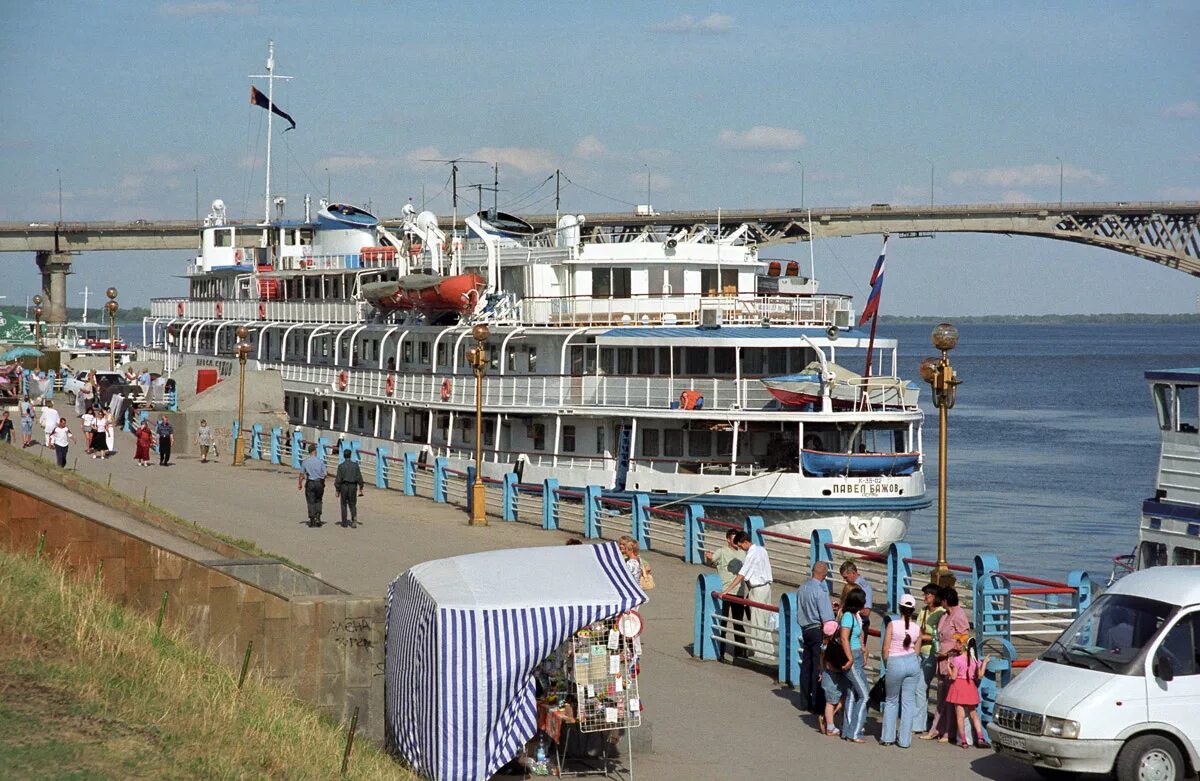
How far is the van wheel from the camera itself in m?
11.0

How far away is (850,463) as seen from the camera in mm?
29203

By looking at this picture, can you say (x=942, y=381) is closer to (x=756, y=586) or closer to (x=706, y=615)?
(x=756, y=586)

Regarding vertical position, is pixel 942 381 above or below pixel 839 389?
above

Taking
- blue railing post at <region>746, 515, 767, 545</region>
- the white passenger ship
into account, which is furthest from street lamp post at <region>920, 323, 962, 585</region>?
the white passenger ship

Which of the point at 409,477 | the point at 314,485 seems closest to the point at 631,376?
the point at 409,477

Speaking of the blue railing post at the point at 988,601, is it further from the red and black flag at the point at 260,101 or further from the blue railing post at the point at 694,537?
the red and black flag at the point at 260,101

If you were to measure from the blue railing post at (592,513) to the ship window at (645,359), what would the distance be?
7939 millimetres

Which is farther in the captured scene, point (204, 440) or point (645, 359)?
point (204, 440)

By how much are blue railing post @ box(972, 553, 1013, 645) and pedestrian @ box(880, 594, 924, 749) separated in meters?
1.88

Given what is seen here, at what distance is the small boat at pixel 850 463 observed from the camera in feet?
95.5

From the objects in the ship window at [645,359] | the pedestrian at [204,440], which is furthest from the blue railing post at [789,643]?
the pedestrian at [204,440]

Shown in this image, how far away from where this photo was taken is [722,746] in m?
12.8

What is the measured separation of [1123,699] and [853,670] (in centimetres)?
241

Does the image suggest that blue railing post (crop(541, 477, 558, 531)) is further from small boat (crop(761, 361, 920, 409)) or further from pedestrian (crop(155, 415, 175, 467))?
pedestrian (crop(155, 415, 175, 467))
